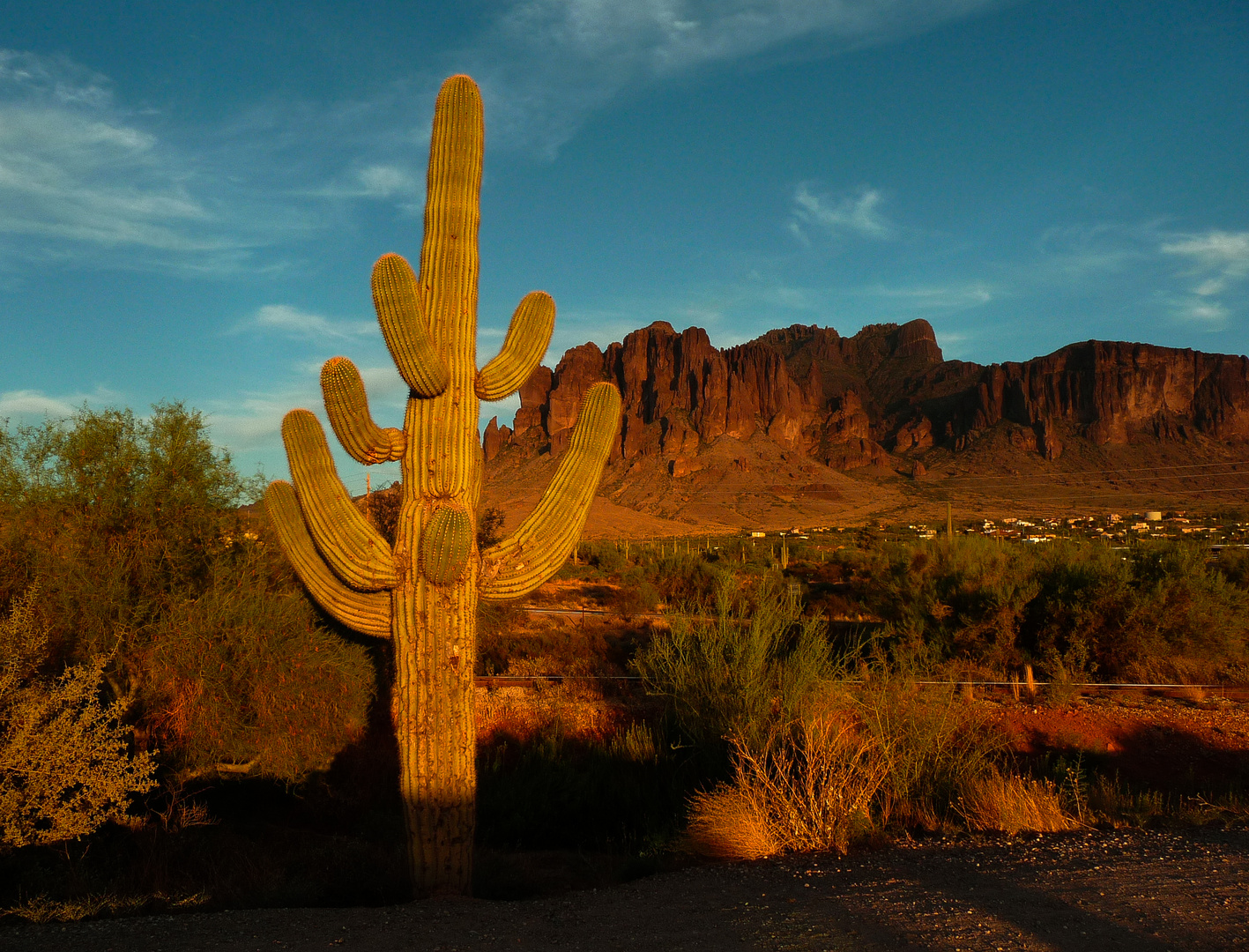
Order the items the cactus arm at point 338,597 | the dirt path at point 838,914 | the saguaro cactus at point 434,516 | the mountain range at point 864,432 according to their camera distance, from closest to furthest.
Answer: the dirt path at point 838,914
the saguaro cactus at point 434,516
the cactus arm at point 338,597
the mountain range at point 864,432

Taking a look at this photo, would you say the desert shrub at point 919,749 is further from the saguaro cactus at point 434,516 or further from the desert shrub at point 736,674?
the saguaro cactus at point 434,516

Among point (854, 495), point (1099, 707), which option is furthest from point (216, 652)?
point (854, 495)

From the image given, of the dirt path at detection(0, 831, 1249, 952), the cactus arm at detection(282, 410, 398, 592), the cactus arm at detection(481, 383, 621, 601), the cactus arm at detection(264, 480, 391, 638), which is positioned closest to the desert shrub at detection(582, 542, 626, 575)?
the cactus arm at detection(481, 383, 621, 601)

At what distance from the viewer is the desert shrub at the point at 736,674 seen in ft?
32.3

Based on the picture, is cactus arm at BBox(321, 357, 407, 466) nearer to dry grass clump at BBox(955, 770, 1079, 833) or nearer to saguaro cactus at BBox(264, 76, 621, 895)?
saguaro cactus at BBox(264, 76, 621, 895)

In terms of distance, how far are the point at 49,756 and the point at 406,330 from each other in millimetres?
4440

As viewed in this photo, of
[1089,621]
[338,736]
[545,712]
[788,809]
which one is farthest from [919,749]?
[1089,621]

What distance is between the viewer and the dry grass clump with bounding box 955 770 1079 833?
7062 mm

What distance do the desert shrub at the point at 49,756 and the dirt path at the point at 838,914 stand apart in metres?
1.26

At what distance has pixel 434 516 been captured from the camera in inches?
259

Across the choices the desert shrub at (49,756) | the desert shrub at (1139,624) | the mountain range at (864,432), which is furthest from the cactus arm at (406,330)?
the mountain range at (864,432)

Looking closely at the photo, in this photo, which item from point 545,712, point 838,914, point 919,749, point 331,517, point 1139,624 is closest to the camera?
point 838,914

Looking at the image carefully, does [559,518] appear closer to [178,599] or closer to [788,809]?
[788,809]

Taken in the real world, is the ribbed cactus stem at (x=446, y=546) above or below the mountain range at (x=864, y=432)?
below
